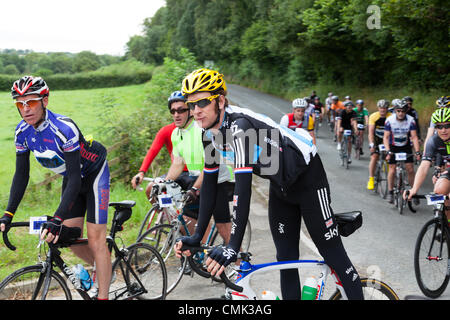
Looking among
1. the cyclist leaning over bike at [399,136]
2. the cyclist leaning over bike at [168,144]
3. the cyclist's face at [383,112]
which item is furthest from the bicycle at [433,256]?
the cyclist's face at [383,112]

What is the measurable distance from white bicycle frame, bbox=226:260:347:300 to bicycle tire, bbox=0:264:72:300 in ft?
4.87

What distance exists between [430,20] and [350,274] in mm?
12378

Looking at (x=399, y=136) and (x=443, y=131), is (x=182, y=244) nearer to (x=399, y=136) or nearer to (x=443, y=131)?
(x=443, y=131)

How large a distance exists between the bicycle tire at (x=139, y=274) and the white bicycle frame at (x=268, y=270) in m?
1.78

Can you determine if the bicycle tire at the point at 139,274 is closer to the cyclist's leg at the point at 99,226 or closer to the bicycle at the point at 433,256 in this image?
the cyclist's leg at the point at 99,226

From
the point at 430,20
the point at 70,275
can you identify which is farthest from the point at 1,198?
the point at 430,20

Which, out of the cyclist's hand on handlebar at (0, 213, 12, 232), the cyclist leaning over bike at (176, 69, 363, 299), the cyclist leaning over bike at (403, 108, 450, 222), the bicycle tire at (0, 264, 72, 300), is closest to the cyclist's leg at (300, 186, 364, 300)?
the cyclist leaning over bike at (176, 69, 363, 299)

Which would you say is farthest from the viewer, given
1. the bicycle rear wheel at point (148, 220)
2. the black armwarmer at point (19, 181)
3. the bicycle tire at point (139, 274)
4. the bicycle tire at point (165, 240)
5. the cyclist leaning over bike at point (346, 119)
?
the cyclist leaning over bike at point (346, 119)

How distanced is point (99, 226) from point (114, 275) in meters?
0.63

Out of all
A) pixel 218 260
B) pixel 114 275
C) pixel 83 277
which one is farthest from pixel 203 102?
pixel 114 275

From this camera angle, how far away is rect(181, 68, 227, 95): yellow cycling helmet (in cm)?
306

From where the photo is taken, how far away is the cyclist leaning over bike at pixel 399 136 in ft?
29.8

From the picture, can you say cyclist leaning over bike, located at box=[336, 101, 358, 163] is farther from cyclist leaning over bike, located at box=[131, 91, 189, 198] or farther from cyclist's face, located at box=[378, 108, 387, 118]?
cyclist leaning over bike, located at box=[131, 91, 189, 198]

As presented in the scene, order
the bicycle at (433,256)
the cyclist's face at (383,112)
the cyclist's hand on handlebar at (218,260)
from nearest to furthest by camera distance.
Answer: the cyclist's hand on handlebar at (218,260), the bicycle at (433,256), the cyclist's face at (383,112)
